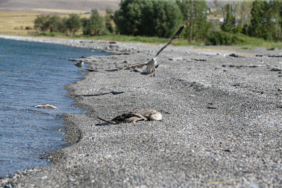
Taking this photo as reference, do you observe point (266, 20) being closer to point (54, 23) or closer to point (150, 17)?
point (150, 17)

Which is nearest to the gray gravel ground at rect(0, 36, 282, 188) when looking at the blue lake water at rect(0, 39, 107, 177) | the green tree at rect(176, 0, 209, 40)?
the blue lake water at rect(0, 39, 107, 177)

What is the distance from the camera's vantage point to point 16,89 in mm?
14711

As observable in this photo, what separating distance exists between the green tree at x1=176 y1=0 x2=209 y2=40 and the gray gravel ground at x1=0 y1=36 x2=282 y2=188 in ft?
168

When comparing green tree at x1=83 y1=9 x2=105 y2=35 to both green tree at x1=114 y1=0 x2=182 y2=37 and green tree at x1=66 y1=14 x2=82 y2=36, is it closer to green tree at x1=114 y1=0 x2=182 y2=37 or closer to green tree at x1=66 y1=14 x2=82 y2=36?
green tree at x1=66 y1=14 x2=82 y2=36

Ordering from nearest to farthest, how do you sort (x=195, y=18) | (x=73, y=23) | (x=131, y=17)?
(x=195, y=18) < (x=131, y=17) < (x=73, y=23)

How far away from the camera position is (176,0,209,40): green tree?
62.8 meters

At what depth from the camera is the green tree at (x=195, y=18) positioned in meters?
62.8

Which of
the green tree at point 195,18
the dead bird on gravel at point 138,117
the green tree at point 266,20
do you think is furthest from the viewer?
the green tree at point 195,18

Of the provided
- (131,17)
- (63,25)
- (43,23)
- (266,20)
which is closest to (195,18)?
(131,17)

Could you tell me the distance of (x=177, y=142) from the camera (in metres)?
6.97

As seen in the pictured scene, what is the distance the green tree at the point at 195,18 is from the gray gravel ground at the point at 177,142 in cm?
5134

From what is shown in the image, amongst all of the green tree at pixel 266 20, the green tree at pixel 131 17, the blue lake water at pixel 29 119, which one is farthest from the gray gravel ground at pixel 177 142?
the green tree at pixel 131 17

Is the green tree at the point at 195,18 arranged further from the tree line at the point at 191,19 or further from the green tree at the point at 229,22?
the green tree at the point at 229,22

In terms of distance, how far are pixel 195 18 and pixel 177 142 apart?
199 feet
